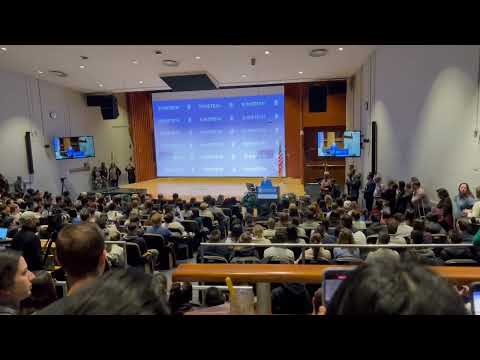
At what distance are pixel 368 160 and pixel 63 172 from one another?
→ 11.8 m

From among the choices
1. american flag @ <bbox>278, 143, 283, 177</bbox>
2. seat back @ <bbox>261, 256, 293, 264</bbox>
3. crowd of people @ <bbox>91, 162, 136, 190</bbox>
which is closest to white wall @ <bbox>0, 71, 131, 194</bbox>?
crowd of people @ <bbox>91, 162, 136, 190</bbox>

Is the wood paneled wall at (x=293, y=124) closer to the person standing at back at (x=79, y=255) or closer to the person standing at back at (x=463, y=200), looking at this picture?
the person standing at back at (x=463, y=200)

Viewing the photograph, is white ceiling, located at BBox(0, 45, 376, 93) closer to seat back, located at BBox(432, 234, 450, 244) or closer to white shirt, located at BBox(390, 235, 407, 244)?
white shirt, located at BBox(390, 235, 407, 244)

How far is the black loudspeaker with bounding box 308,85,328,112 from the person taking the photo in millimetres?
14430

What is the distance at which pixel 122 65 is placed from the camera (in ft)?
36.9

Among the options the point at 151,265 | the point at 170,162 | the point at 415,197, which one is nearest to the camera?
the point at 151,265

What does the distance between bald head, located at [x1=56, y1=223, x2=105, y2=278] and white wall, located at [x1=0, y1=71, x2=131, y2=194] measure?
1179cm

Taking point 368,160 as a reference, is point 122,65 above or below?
above

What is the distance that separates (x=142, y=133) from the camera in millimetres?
18391

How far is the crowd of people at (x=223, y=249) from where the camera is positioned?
28.3 inches

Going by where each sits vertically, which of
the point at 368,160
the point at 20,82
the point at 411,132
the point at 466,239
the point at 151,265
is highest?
the point at 20,82

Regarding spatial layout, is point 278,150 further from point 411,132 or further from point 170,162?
point 411,132
